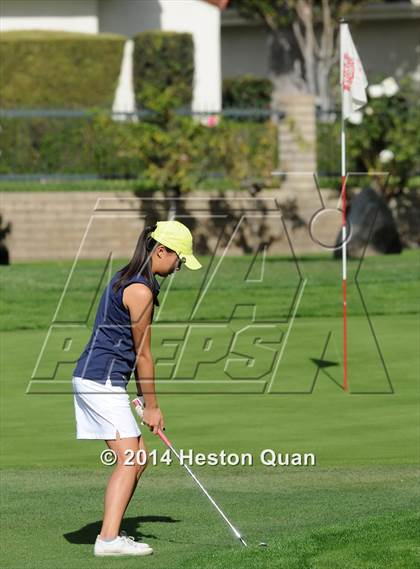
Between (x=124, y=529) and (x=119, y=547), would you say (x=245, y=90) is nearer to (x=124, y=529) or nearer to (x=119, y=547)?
(x=124, y=529)

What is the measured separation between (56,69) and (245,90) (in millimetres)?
10884

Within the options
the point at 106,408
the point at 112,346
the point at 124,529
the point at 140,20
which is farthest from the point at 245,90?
the point at 106,408

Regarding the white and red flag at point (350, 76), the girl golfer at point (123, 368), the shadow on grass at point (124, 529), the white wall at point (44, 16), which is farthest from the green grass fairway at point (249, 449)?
the white wall at point (44, 16)

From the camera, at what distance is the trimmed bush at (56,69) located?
3822 cm

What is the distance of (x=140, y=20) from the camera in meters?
43.6

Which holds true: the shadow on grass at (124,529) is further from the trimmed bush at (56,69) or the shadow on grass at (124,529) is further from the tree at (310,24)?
the tree at (310,24)

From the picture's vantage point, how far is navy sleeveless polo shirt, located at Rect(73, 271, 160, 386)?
9.05 meters

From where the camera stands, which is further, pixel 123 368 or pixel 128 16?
pixel 128 16

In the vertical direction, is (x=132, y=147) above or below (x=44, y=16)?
below

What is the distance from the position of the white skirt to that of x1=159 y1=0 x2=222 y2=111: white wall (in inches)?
1360

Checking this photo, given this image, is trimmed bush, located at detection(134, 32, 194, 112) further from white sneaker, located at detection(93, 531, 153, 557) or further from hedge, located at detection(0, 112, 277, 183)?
white sneaker, located at detection(93, 531, 153, 557)

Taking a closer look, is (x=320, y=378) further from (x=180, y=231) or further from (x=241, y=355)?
(x=180, y=231)

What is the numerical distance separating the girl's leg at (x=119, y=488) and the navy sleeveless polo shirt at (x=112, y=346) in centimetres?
34

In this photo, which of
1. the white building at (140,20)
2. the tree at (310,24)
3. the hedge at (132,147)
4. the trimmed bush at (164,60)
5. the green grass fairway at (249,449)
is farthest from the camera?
the tree at (310,24)
